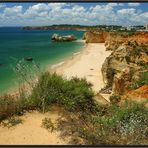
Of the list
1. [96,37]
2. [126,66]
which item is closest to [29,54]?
[96,37]

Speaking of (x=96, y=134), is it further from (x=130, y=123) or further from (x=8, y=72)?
(x=8, y=72)

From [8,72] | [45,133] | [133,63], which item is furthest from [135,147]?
[8,72]

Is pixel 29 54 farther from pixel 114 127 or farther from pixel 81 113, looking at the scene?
pixel 114 127

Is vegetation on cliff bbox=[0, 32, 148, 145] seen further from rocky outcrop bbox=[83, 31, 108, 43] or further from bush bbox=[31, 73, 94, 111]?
rocky outcrop bbox=[83, 31, 108, 43]

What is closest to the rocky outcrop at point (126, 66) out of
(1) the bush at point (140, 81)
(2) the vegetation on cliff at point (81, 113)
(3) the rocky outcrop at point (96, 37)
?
(1) the bush at point (140, 81)

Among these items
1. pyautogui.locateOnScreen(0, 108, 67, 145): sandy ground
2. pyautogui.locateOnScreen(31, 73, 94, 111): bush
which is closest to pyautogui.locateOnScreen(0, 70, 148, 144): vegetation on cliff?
pyautogui.locateOnScreen(31, 73, 94, 111): bush

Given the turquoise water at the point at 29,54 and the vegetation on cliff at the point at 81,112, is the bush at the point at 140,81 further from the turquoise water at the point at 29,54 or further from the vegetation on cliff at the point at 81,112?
the turquoise water at the point at 29,54

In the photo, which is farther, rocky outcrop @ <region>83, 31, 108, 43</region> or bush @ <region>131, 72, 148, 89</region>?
rocky outcrop @ <region>83, 31, 108, 43</region>

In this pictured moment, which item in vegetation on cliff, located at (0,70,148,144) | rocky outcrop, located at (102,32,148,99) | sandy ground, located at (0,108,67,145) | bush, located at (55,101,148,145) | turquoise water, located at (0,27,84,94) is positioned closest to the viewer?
bush, located at (55,101,148,145)

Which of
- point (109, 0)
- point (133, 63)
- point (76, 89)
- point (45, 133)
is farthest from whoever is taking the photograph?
point (133, 63)
